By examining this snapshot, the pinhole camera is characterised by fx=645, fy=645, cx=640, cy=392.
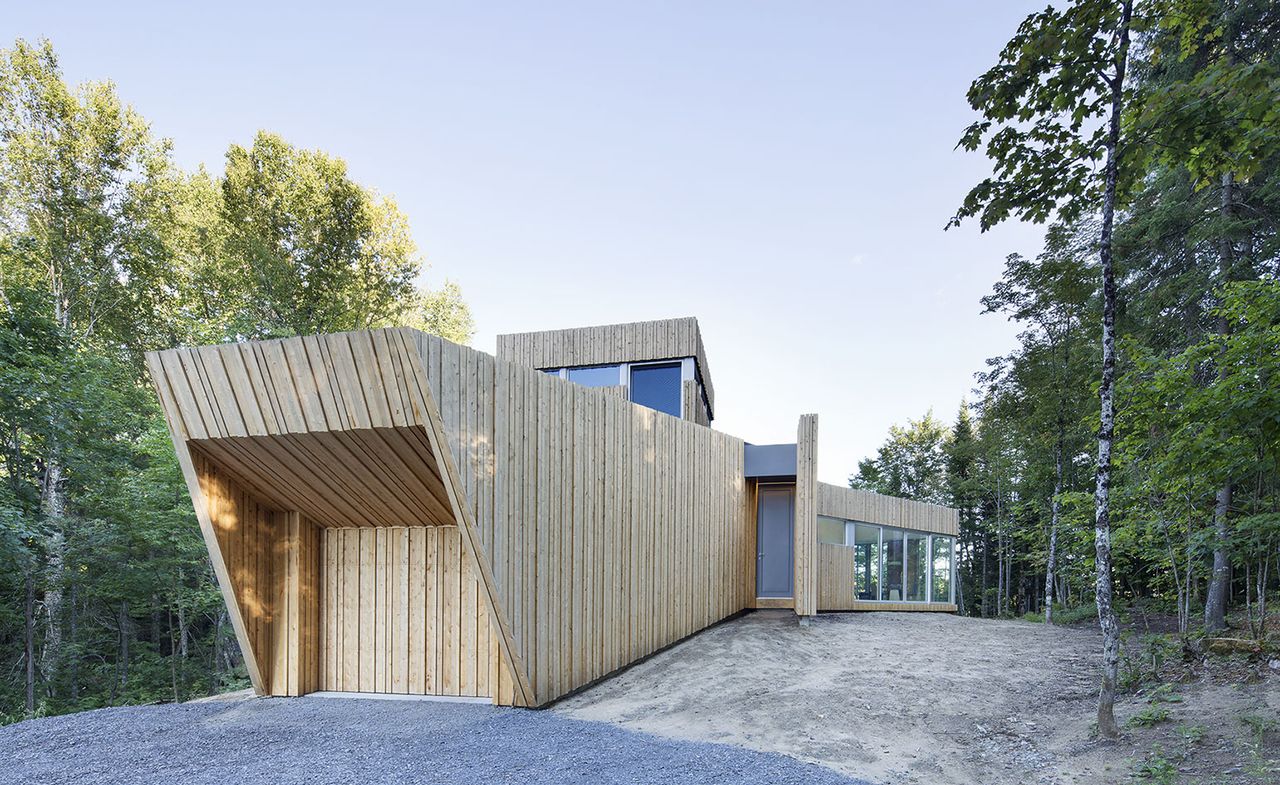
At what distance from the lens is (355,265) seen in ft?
55.1

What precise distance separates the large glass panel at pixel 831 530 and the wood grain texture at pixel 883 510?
137 mm

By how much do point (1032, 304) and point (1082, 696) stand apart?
10270 mm

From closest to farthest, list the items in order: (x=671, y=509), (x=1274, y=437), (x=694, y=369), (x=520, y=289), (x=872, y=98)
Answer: (x=1274, y=437), (x=671, y=509), (x=694, y=369), (x=872, y=98), (x=520, y=289)

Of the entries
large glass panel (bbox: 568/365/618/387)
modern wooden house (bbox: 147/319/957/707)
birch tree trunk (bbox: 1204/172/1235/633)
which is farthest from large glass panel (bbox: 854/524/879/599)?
large glass panel (bbox: 568/365/618/387)

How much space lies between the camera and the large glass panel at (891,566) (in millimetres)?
13531

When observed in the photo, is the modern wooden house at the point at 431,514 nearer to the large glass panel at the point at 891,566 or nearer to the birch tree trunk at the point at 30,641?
the large glass panel at the point at 891,566

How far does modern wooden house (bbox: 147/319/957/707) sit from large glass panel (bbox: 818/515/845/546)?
319 cm

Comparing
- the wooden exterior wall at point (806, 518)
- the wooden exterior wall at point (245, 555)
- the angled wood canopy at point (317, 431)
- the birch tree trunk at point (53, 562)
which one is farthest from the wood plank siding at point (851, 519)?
the birch tree trunk at point (53, 562)

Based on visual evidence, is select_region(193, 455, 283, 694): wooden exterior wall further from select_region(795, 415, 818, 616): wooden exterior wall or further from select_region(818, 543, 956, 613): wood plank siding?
select_region(818, 543, 956, 613): wood plank siding

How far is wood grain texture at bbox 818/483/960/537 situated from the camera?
12.1 m

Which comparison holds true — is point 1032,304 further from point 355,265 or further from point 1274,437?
point 355,265

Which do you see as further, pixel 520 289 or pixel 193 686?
pixel 520 289

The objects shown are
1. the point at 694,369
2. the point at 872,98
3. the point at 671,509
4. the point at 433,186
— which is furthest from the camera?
the point at 433,186

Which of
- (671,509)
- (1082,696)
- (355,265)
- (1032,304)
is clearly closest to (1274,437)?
(1082,696)
